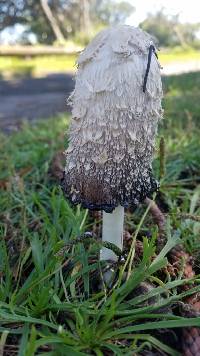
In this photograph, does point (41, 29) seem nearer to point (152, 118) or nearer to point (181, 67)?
point (181, 67)

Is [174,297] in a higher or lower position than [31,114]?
lower

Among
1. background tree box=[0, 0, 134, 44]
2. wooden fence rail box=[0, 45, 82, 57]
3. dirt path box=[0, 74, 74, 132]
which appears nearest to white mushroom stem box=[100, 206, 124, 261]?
dirt path box=[0, 74, 74, 132]

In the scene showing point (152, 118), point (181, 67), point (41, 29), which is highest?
point (41, 29)

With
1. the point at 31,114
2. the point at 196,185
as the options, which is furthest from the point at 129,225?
the point at 31,114

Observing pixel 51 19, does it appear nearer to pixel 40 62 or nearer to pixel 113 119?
pixel 40 62

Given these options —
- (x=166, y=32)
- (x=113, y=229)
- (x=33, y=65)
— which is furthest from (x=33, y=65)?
(x=166, y=32)

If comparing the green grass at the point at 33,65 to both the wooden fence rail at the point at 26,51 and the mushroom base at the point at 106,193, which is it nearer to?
the wooden fence rail at the point at 26,51

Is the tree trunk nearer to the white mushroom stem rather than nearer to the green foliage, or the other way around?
the green foliage

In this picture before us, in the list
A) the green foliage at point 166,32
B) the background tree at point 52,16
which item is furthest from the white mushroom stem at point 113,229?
the green foliage at point 166,32
